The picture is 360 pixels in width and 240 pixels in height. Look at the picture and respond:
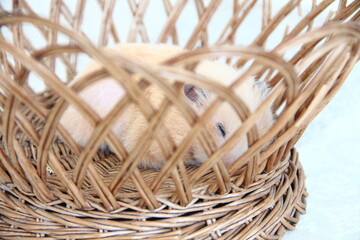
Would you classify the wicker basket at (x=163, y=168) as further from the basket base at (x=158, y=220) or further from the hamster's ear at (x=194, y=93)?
the hamster's ear at (x=194, y=93)

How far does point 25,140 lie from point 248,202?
0.60m

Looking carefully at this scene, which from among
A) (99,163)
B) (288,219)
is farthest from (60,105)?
(288,219)

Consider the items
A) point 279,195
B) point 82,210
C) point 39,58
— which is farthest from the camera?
point 279,195

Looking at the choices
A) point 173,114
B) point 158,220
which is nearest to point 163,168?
point 158,220

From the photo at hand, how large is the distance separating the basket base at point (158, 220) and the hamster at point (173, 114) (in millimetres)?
112

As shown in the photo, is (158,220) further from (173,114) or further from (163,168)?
(173,114)

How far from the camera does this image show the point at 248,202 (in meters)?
0.90

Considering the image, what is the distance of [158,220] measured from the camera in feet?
2.69

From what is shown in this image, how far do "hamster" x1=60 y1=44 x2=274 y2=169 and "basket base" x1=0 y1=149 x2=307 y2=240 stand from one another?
0.11 meters

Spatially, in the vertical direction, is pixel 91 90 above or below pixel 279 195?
above

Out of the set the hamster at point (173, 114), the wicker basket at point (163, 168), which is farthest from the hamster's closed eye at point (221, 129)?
the wicker basket at point (163, 168)

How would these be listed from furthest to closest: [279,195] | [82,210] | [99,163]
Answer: [99,163], [279,195], [82,210]

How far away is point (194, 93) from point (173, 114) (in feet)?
0.24

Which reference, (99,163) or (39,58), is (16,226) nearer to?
(99,163)
